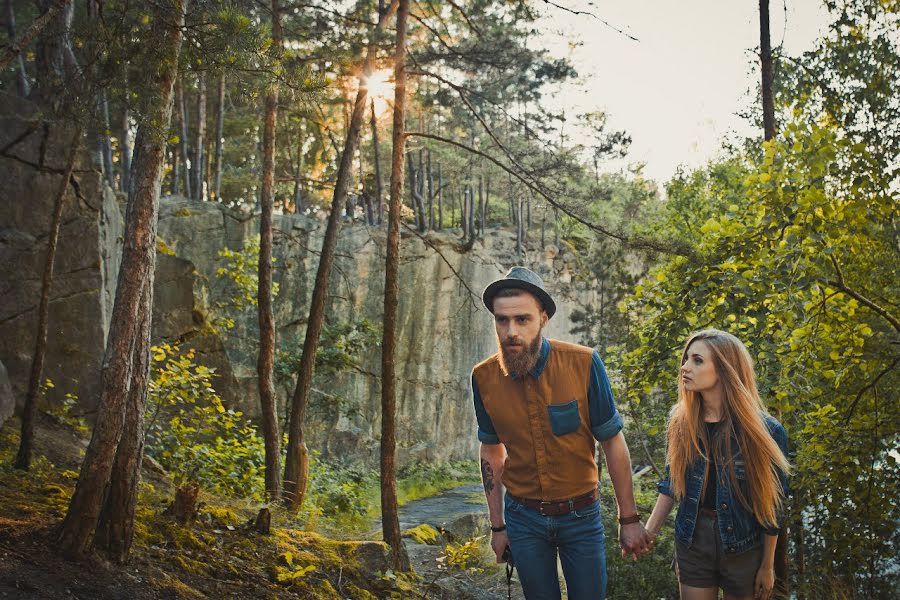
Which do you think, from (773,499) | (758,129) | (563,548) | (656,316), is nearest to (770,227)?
(656,316)

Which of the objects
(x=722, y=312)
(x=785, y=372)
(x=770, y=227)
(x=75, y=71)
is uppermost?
(x=75, y=71)

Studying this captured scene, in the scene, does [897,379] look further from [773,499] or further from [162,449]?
[162,449]

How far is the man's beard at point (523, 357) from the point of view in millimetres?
3758

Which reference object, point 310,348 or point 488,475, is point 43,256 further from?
point 488,475

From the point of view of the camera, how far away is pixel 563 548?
12.1 ft

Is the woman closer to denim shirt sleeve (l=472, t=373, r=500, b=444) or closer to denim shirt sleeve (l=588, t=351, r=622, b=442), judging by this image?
denim shirt sleeve (l=588, t=351, r=622, b=442)

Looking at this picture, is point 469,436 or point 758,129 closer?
point 758,129

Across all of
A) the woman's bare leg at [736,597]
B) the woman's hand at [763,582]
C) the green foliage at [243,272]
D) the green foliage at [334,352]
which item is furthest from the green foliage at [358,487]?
the woman's hand at [763,582]

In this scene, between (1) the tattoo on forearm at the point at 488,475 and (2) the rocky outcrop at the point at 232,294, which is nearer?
(1) the tattoo on forearm at the point at 488,475

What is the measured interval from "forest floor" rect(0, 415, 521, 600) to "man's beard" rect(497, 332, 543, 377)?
2.50 m

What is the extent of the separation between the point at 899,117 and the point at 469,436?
1881 centimetres

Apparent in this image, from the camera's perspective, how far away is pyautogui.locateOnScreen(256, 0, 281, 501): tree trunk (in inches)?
413

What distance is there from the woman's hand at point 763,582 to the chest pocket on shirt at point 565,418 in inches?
42.8

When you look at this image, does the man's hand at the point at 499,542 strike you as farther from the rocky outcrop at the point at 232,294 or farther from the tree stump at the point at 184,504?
the rocky outcrop at the point at 232,294
